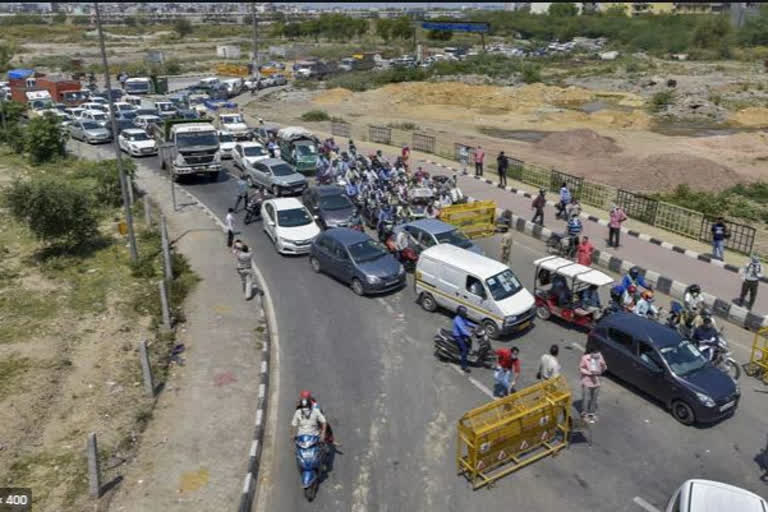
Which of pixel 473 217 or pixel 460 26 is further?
pixel 460 26

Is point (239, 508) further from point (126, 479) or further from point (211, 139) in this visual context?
point (211, 139)

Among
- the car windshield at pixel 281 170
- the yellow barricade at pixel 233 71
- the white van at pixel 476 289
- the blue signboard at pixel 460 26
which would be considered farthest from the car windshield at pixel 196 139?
the blue signboard at pixel 460 26

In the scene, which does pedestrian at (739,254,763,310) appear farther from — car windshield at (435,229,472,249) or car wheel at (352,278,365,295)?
car wheel at (352,278,365,295)

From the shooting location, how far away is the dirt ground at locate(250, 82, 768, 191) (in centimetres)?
3188

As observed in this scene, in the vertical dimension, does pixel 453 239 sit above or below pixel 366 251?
above

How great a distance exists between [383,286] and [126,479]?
8.66 meters

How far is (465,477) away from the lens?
10445mm

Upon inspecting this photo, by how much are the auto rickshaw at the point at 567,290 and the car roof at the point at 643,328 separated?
1.46m

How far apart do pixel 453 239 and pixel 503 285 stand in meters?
3.72

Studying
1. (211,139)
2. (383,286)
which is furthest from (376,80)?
(383,286)

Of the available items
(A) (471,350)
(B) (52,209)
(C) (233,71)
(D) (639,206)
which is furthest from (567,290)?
(C) (233,71)

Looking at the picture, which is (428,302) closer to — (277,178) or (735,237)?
(735,237)

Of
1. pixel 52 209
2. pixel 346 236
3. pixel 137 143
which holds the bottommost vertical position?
pixel 137 143

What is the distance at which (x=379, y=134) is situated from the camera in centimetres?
4141
